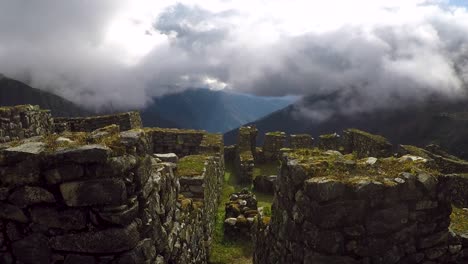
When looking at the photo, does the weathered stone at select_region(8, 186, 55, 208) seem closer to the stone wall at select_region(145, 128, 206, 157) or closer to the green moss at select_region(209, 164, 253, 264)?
the green moss at select_region(209, 164, 253, 264)

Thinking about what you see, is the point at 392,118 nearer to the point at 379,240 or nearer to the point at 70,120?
the point at 70,120

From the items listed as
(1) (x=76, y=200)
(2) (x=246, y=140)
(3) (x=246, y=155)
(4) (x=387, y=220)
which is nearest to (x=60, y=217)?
(1) (x=76, y=200)

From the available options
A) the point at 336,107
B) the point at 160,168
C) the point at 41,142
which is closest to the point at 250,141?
the point at 160,168

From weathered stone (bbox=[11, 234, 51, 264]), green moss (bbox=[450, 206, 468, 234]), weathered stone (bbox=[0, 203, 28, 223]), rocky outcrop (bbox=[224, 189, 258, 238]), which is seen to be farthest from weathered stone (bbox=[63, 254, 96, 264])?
rocky outcrop (bbox=[224, 189, 258, 238])

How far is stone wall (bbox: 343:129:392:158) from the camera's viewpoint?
19.8 meters

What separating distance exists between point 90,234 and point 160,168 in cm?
223

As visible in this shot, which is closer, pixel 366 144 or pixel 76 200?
pixel 76 200

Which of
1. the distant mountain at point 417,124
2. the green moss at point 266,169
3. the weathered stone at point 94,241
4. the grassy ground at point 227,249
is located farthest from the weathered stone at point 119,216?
the distant mountain at point 417,124

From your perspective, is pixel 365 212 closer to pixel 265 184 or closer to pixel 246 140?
pixel 265 184

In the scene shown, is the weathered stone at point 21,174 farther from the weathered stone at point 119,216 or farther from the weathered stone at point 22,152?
the weathered stone at point 119,216

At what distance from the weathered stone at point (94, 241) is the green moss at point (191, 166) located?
7567 mm

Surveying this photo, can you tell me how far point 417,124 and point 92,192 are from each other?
129 meters

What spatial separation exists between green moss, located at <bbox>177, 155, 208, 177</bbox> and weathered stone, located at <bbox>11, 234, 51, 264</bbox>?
25.0 feet

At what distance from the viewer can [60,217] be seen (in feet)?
18.5
